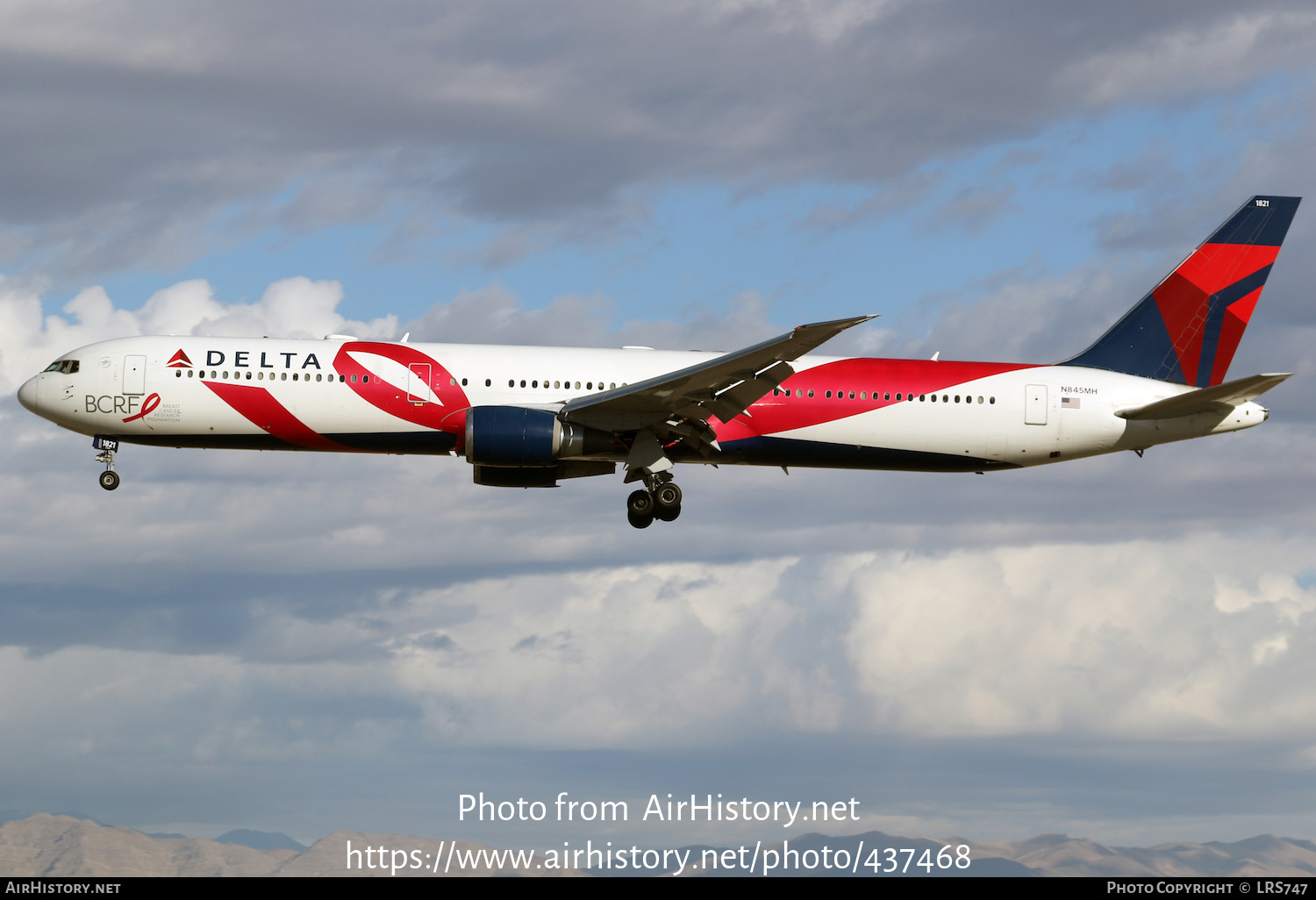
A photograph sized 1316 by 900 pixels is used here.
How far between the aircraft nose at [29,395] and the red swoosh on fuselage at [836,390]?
17906 mm

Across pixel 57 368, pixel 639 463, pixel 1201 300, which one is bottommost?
pixel 639 463

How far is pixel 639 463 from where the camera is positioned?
36.0 m

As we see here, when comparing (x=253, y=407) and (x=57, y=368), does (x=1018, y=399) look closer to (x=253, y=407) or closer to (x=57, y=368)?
(x=253, y=407)

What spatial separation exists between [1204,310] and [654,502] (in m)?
17.6

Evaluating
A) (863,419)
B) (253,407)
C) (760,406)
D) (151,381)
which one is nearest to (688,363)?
(760,406)

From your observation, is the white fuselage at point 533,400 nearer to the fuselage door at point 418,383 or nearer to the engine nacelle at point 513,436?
the fuselage door at point 418,383

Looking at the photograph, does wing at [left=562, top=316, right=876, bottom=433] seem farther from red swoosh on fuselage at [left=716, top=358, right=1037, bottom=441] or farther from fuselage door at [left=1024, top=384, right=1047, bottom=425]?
fuselage door at [left=1024, top=384, right=1047, bottom=425]

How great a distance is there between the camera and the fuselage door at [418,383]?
35.1m

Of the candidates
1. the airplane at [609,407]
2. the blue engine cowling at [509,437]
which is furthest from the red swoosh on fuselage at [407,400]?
the blue engine cowling at [509,437]

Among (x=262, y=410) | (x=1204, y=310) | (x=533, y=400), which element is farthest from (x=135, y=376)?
(x=1204, y=310)

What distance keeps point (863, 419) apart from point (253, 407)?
51.9 ft

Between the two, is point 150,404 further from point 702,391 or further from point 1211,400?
point 1211,400

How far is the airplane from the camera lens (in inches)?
1359

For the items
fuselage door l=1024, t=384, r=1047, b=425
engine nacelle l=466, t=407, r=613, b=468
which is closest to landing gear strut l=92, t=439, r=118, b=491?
engine nacelle l=466, t=407, r=613, b=468
